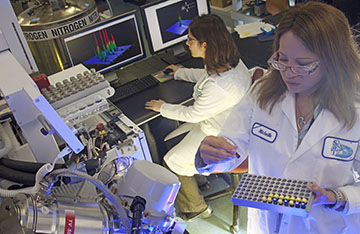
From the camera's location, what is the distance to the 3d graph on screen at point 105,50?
227cm

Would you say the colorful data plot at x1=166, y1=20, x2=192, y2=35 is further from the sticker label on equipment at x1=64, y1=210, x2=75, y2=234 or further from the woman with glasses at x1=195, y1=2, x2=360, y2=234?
the sticker label on equipment at x1=64, y1=210, x2=75, y2=234

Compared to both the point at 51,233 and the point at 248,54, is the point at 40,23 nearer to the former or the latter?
the point at 248,54

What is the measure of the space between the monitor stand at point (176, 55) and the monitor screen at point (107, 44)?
253 mm

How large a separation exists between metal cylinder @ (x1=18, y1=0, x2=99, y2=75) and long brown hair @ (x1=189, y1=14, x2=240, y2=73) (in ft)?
5.07

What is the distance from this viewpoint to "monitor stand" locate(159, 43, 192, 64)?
263 centimetres

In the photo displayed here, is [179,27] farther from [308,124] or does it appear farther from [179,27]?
[308,124]

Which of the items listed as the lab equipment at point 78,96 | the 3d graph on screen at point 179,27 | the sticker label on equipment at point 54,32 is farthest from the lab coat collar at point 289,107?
the sticker label on equipment at point 54,32

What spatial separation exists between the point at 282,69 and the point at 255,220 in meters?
0.63

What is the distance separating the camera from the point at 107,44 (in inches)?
91.0

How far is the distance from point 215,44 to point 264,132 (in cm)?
84

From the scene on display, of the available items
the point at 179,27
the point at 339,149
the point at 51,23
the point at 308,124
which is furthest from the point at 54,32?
the point at 339,149

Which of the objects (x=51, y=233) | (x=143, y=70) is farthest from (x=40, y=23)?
(x=51, y=233)

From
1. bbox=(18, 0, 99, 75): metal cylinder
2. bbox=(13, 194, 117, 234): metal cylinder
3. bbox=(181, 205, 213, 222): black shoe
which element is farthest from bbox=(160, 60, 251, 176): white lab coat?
bbox=(18, 0, 99, 75): metal cylinder

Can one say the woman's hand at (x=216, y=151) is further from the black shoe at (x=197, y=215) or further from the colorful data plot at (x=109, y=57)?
the colorful data plot at (x=109, y=57)
